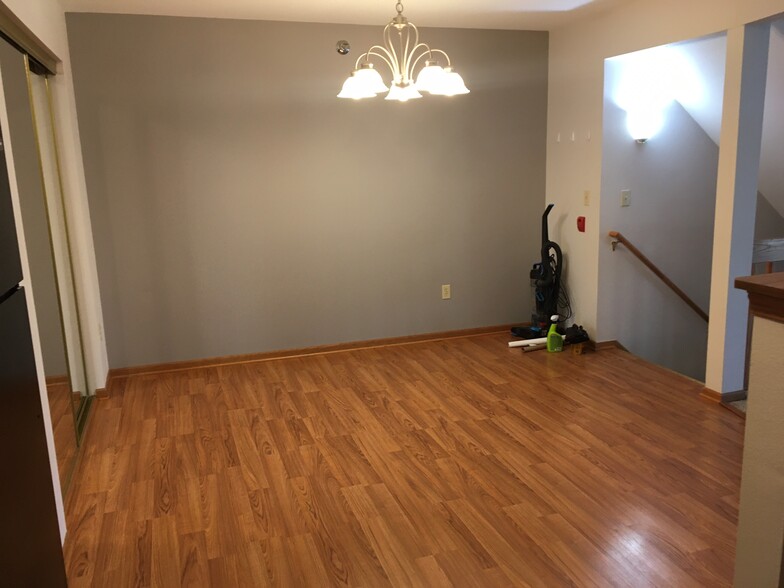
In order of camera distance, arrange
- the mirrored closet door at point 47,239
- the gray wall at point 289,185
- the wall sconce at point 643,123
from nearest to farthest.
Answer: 1. the mirrored closet door at point 47,239
2. the gray wall at point 289,185
3. the wall sconce at point 643,123

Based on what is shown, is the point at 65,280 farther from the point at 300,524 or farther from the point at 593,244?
the point at 593,244

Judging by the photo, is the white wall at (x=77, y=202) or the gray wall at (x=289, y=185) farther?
the gray wall at (x=289, y=185)

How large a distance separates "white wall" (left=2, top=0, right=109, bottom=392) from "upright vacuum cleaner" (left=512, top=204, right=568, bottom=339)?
10.4 feet

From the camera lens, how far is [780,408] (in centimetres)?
128

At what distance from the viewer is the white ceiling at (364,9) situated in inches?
153

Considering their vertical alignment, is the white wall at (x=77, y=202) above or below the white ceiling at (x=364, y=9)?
below

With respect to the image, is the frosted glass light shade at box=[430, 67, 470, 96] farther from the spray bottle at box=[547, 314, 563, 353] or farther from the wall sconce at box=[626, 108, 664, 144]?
the spray bottle at box=[547, 314, 563, 353]

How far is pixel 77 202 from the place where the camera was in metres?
3.90

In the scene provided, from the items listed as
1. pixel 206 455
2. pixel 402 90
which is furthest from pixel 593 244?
pixel 206 455

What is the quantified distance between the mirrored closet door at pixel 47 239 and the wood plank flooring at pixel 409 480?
0.96ft

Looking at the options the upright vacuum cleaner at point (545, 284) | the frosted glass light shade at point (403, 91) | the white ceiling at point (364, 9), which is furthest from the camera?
the upright vacuum cleaner at point (545, 284)

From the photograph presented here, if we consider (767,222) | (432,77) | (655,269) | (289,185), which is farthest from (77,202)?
(767,222)

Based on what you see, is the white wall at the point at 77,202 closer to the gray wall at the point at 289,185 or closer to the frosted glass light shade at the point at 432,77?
the gray wall at the point at 289,185

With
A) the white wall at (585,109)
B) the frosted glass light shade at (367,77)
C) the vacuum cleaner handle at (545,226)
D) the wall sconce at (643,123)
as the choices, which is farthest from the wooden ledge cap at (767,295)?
the vacuum cleaner handle at (545,226)
